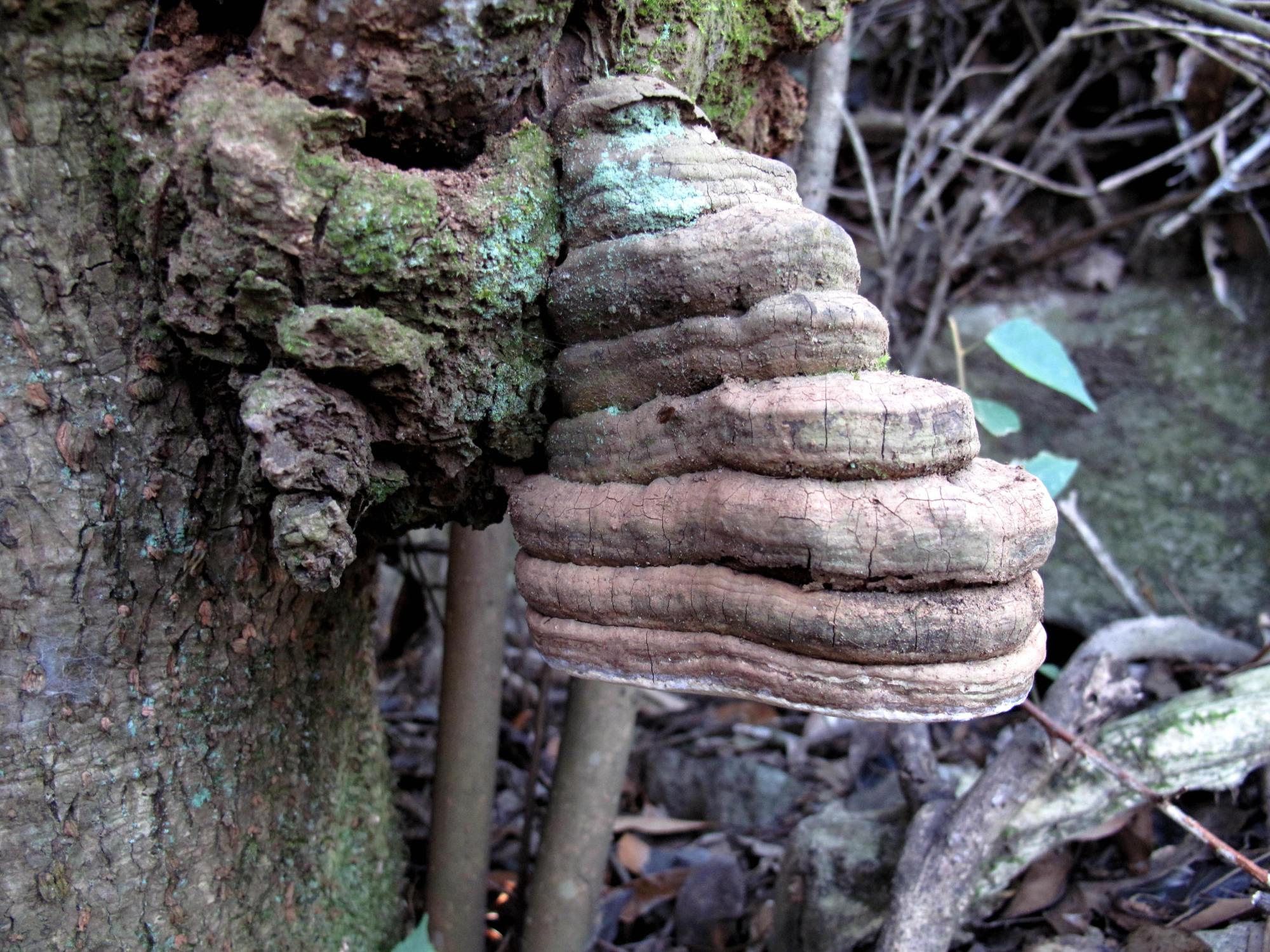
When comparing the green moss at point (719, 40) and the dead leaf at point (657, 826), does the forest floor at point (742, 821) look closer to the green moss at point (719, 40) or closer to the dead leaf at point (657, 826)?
the dead leaf at point (657, 826)

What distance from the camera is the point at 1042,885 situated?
2.00 metres

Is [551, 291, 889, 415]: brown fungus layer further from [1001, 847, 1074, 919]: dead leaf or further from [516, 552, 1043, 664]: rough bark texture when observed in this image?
[1001, 847, 1074, 919]: dead leaf

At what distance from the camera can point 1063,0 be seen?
9.98 ft

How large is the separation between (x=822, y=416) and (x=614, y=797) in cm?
146

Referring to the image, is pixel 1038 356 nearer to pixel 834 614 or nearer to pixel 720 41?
pixel 720 41

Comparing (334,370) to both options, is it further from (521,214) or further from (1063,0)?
(1063,0)

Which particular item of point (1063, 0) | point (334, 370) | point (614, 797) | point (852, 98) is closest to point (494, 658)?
point (614, 797)

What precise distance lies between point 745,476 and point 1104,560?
219 cm

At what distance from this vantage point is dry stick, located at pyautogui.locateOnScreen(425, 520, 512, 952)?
79.3 inches

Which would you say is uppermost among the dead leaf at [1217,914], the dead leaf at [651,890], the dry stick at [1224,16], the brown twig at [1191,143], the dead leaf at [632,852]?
the dry stick at [1224,16]

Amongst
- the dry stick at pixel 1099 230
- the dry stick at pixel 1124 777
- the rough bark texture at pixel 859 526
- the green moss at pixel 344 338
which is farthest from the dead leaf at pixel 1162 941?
the dry stick at pixel 1099 230

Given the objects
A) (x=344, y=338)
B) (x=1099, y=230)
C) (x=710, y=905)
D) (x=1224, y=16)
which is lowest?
(x=710, y=905)

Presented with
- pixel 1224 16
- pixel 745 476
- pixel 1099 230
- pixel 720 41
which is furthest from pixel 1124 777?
pixel 1099 230

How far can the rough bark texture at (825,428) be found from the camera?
97 cm
